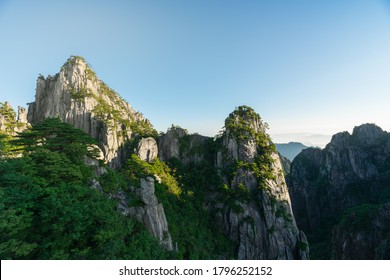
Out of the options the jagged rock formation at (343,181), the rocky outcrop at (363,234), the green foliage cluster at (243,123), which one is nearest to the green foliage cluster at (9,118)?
the green foliage cluster at (243,123)

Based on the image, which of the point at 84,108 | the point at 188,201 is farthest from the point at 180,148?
the point at 84,108

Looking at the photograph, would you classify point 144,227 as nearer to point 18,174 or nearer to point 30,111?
point 18,174

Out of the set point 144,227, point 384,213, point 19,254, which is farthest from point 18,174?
point 384,213

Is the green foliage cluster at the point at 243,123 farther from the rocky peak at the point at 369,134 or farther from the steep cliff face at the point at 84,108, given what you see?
the rocky peak at the point at 369,134

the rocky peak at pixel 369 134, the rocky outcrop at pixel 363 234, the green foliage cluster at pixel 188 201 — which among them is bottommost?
the rocky outcrop at pixel 363 234

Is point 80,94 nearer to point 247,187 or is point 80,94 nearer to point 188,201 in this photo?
point 188,201
